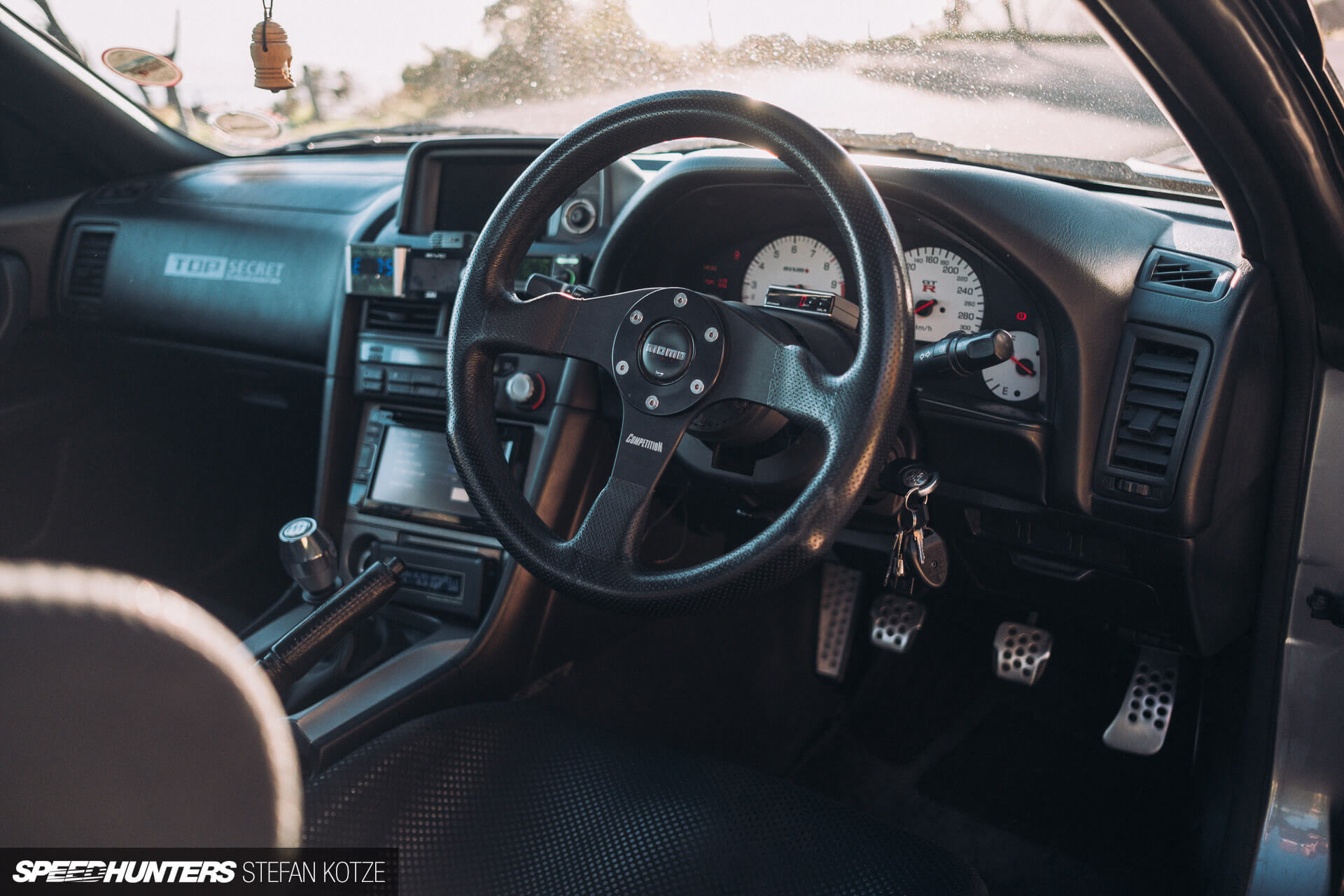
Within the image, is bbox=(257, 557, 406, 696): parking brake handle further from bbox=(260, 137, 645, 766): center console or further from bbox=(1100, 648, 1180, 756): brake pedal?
bbox=(1100, 648, 1180, 756): brake pedal

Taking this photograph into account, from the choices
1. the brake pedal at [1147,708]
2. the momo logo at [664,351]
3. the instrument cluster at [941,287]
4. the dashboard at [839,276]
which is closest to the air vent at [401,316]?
the dashboard at [839,276]

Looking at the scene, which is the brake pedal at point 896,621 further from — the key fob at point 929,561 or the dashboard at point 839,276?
the key fob at point 929,561

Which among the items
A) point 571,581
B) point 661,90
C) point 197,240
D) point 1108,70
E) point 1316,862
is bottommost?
point 1316,862

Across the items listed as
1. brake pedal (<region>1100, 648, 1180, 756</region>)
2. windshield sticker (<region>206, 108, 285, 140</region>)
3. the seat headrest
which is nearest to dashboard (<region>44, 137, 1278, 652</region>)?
brake pedal (<region>1100, 648, 1180, 756</region>)

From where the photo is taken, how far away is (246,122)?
247 cm

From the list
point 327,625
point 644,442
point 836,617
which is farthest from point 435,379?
point 836,617

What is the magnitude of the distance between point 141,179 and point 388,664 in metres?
1.73

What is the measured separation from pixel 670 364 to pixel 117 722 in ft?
2.62

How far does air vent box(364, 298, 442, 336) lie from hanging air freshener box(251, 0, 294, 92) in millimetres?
709

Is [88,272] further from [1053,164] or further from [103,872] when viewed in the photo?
[103,872]

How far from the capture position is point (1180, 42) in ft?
3.04

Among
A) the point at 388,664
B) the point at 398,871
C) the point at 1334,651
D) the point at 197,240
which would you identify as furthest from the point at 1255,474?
the point at 197,240

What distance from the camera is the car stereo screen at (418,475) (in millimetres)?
1859

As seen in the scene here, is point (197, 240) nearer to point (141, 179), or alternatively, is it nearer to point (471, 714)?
point (141, 179)
